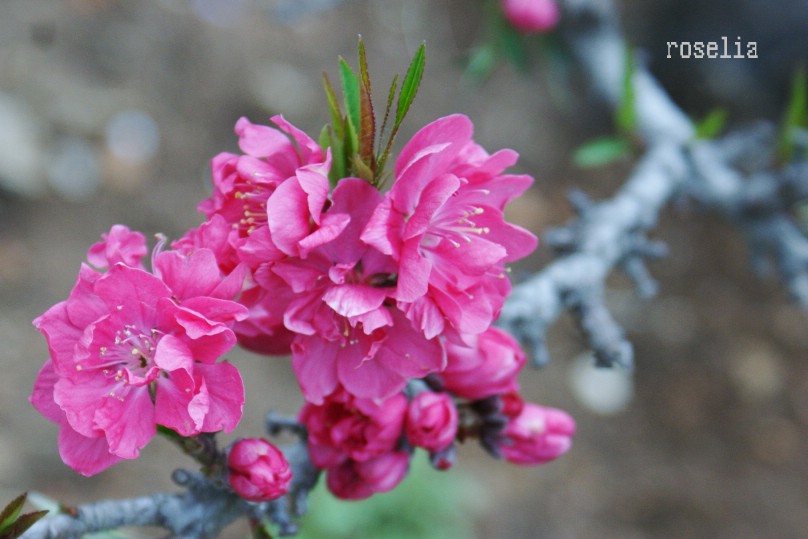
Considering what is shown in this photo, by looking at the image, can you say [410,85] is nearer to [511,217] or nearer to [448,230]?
[448,230]

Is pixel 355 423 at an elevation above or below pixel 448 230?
below

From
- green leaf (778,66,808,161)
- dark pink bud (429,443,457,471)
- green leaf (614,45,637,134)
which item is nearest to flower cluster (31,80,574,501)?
dark pink bud (429,443,457,471)

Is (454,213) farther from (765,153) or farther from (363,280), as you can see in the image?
(765,153)

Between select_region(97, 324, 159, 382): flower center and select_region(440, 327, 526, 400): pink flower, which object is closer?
select_region(97, 324, 159, 382): flower center

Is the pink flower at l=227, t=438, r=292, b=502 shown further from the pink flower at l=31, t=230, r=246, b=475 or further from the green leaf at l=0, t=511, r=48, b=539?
the green leaf at l=0, t=511, r=48, b=539

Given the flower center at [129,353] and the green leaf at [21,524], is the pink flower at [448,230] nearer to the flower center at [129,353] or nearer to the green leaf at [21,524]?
the flower center at [129,353]

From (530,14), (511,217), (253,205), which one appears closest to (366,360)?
(253,205)

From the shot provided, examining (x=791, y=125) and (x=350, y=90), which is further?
(x=791, y=125)

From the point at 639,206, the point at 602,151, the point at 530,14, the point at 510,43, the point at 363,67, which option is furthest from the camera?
the point at 510,43
